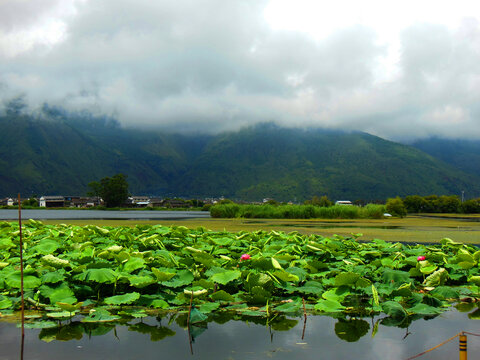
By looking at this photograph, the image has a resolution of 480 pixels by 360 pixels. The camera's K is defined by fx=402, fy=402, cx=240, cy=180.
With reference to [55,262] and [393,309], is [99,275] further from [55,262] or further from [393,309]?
[393,309]

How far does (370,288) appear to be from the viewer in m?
5.04

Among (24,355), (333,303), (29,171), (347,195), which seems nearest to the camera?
(24,355)

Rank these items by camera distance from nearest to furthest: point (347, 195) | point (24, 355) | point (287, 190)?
point (24, 355), point (347, 195), point (287, 190)

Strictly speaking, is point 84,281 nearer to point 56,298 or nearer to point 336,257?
point 56,298

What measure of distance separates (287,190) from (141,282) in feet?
526

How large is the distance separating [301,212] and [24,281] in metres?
39.6

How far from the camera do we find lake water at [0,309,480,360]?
3455 millimetres

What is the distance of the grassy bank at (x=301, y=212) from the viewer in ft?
141

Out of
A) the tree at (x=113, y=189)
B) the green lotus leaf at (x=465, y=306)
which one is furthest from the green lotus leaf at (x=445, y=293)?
the tree at (x=113, y=189)

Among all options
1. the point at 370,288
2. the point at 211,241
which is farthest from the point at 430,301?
the point at 211,241

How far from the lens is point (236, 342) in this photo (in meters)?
3.74

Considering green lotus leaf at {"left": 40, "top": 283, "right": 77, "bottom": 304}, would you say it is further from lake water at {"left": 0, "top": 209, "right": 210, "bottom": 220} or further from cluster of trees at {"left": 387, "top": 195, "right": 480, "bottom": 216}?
cluster of trees at {"left": 387, "top": 195, "right": 480, "bottom": 216}

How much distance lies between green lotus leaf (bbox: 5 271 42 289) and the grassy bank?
38.8 m

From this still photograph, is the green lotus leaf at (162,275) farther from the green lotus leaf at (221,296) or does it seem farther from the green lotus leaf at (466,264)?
the green lotus leaf at (466,264)
